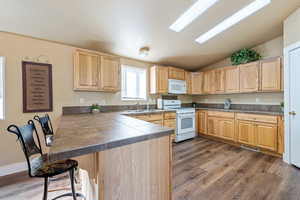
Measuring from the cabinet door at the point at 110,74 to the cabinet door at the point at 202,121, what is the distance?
2.78 meters

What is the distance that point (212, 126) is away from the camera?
4070mm

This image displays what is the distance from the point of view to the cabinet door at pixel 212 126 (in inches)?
156

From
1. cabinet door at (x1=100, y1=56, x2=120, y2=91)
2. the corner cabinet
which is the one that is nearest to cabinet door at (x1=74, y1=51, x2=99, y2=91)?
the corner cabinet

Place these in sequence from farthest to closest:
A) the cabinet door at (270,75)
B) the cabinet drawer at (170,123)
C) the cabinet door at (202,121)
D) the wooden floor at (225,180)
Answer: the cabinet door at (202,121) → the cabinet drawer at (170,123) → the cabinet door at (270,75) → the wooden floor at (225,180)

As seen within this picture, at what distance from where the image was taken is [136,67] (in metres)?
3.85

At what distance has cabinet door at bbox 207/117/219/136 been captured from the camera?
3969mm

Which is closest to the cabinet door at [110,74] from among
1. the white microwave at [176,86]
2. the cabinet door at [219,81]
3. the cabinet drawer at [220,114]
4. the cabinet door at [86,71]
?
the cabinet door at [86,71]

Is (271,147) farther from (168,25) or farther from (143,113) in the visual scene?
(168,25)

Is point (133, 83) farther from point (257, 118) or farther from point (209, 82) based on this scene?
point (257, 118)

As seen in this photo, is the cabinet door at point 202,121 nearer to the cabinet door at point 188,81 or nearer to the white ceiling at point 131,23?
the cabinet door at point 188,81

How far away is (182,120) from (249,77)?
203 cm

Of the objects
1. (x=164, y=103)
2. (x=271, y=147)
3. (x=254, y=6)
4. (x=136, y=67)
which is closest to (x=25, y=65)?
(x=136, y=67)

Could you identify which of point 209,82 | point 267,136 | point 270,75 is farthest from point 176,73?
point 267,136

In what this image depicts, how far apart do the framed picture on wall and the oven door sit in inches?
119
